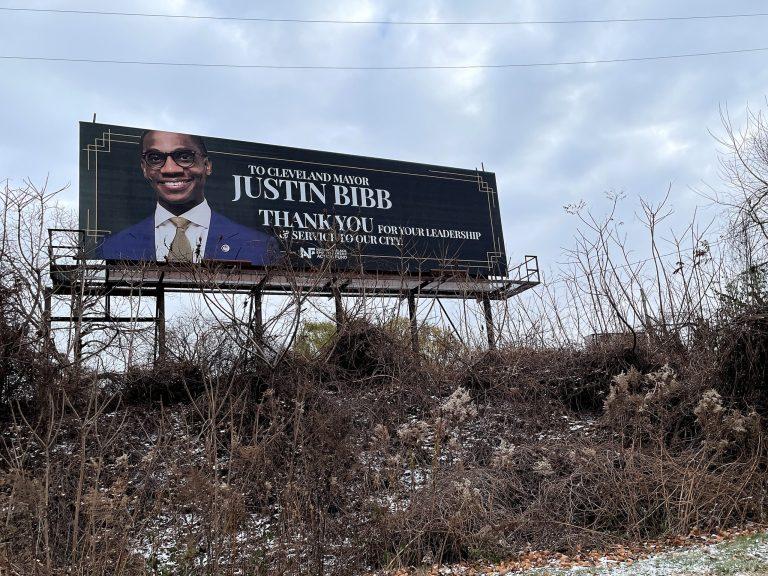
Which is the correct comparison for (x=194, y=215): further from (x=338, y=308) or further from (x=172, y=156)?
(x=338, y=308)

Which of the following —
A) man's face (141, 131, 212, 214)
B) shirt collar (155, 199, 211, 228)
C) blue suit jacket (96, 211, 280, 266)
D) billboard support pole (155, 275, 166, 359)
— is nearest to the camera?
billboard support pole (155, 275, 166, 359)

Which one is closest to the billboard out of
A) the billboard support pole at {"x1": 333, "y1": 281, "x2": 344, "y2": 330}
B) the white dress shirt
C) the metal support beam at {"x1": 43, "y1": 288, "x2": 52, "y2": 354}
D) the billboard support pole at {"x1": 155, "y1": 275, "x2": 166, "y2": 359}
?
the white dress shirt

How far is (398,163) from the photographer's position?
23438 millimetres

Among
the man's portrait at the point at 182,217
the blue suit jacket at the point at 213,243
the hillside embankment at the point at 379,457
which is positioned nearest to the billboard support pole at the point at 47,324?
the hillside embankment at the point at 379,457

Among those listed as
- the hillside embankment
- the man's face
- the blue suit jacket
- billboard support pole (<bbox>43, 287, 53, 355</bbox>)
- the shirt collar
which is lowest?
the hillside embankment

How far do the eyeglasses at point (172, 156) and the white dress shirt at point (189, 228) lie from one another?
129 cm

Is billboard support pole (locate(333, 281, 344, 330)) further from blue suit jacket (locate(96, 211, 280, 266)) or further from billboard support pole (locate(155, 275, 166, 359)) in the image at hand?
blue suit jacket (locate(96, 211, 280, 266))

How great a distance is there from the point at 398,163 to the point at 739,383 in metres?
14.7

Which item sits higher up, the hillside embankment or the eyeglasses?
the eyeglasses

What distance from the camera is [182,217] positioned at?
772 inches

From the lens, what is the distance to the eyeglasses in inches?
780

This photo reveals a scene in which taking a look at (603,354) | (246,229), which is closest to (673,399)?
(603,354)

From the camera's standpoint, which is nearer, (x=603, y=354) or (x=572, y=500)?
(x=572, y=500)

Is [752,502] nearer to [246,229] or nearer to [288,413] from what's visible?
[288,413]
